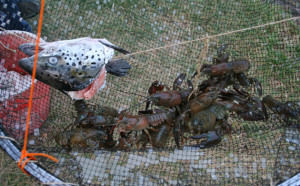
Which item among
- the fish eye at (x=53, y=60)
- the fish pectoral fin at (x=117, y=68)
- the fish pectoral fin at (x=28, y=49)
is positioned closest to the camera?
the fish eye at (x=53, y=60)

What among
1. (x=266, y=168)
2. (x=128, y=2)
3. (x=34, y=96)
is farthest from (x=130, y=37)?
(x=266, y=168)

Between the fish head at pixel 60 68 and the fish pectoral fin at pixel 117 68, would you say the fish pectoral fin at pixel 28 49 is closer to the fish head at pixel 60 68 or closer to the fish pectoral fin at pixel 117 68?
the fish head at pixel 60 68

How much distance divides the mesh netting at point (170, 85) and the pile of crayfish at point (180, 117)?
10 cm

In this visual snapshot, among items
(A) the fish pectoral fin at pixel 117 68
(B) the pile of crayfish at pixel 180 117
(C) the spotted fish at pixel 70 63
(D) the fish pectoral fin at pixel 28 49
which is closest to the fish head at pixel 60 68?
(C) the spotted fish at pixel 70 63

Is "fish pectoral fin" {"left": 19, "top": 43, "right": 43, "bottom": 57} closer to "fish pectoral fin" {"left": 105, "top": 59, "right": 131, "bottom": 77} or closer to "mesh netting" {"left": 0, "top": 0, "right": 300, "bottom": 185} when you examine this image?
"mesh netting" {"left": 0, "top": 0, "right": 300, "bottom": 185}

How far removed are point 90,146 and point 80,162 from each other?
21 centimetres

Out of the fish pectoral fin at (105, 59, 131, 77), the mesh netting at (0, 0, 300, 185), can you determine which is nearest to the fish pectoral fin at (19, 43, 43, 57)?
the mesh netting at (0, 0, 300, 185)

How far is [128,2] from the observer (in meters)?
3.59

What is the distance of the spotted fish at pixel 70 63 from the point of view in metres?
2.01

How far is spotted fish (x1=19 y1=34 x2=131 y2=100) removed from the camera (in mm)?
2012

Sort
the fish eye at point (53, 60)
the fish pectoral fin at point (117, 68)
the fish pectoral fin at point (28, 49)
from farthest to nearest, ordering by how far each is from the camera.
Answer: the fish pectoral fin at point (117, 68) → the fish pectoral fin at point (28, 49) → the fish eye at point (53, 60)

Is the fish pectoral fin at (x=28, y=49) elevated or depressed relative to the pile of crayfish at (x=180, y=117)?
elevated

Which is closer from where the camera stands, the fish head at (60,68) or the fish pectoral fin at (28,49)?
the fish head at (60,68)

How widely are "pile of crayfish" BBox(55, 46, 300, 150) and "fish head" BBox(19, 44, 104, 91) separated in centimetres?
36
